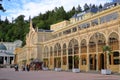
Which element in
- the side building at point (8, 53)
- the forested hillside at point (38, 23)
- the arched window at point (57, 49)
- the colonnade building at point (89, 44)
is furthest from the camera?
the side building at point (8, 53)

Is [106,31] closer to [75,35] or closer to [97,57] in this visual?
[97,57]

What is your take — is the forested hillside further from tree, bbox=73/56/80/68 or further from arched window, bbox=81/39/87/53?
arched window, bbox=81/39/87/53

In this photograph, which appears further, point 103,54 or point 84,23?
point 84,23

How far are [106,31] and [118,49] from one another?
5.46 m

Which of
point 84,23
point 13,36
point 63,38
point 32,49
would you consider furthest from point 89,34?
point 13,36

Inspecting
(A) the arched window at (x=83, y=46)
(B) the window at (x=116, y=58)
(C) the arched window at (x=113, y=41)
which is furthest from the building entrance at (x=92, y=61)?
(B) the window at (x=116, y=58)

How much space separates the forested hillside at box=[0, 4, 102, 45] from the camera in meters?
146

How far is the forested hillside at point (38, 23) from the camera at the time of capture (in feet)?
479

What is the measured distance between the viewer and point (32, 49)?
350 ft

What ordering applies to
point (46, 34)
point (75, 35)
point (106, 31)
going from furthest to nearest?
point (46, 34)
point (75, 35)
point (106, 31)

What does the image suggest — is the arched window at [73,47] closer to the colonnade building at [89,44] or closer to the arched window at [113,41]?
the colonnade building at [89,44]

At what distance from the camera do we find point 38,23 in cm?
14875

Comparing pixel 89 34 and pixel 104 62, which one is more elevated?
pixel 89 34

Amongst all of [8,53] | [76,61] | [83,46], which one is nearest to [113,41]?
[83,46]
